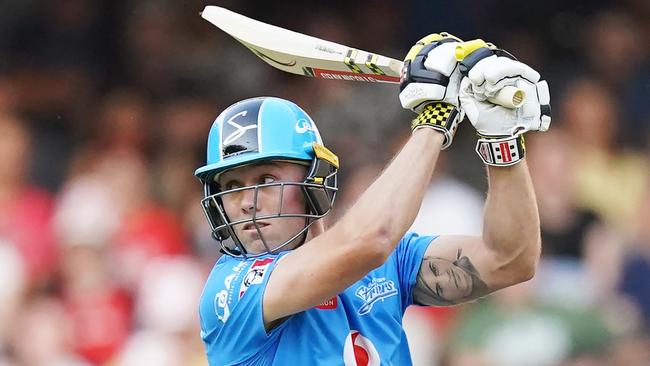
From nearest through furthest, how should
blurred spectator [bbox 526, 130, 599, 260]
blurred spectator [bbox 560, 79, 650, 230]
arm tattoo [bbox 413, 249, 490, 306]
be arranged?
arm tattoo [bbox 413, 249, 490, 306] < blurred spectator [bbox 526, 130, 599, 260] < blurred spectator [bbox 560, 79, 650, 230]

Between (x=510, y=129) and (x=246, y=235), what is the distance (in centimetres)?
90

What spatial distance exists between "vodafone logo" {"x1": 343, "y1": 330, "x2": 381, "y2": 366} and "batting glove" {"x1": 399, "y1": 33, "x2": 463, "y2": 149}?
2.17ft

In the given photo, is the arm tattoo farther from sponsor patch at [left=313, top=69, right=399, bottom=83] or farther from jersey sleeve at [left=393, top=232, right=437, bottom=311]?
sponsor patch at [left=313, top=69, right=399, bottom=83]

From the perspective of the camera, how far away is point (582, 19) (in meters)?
7.93

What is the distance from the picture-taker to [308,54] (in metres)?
3.98

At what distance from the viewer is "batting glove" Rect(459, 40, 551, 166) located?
3.37 metres

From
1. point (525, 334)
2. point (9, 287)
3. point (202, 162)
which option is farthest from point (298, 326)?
point (202, 162)

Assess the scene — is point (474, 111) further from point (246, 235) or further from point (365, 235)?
point (246, 235)

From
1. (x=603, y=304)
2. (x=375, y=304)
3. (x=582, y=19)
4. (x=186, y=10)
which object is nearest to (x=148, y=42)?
(x=186, y=10)

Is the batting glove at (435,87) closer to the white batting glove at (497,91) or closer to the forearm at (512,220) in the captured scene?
the white batting glove at (497,91)

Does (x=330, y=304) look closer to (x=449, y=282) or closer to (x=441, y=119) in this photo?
(x=449, y=282)

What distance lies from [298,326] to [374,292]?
32 cm

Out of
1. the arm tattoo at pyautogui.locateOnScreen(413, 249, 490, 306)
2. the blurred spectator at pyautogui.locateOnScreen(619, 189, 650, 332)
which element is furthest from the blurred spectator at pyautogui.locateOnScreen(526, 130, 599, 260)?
the arm tattoo at pyautogui.locateOnScreen(413, 249, 490, 306)

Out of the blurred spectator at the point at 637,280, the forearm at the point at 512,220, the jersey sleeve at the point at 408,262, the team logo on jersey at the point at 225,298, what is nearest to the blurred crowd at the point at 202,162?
the blurred spectator at the point at 637,280
